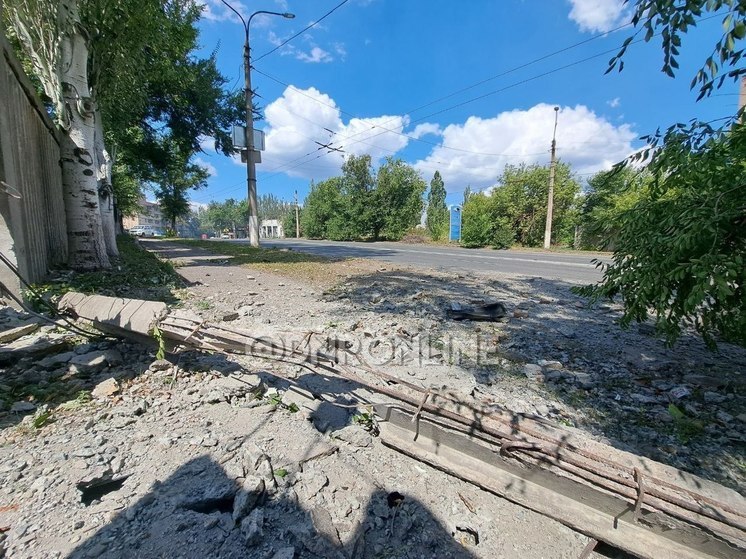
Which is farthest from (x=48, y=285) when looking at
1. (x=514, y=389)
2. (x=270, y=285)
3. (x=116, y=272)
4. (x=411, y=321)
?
(x=514, y=389)

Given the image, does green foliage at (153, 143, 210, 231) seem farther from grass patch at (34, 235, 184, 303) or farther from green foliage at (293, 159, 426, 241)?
grass patch at (34, 235, 184, 303)

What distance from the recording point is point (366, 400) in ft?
8.04

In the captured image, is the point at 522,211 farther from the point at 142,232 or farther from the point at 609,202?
the point at 142,232

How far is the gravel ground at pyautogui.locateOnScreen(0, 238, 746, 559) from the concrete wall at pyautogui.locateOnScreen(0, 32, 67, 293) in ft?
3.75

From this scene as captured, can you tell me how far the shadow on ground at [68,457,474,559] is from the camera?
4.67 feet

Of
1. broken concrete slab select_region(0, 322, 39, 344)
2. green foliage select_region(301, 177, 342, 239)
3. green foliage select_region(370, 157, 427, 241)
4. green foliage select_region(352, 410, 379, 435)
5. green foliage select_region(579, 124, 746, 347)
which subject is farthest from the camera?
green foliage select_region(301, 177, 342, 239)

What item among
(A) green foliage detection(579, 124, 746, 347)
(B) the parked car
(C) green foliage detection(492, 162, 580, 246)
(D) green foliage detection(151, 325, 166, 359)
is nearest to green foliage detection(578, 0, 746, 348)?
(A) green foliage detection(579, 124, 746, 347)

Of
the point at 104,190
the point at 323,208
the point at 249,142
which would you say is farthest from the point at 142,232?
the point at 104,190

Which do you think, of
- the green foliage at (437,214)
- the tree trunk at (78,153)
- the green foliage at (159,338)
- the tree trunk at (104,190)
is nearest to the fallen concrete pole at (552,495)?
the green foliage at (159,338)

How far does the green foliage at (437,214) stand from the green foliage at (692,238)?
91.8 feet

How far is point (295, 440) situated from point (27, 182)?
5821mm

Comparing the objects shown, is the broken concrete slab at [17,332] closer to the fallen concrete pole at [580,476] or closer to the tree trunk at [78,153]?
the fallen concrete pole at [580,476]

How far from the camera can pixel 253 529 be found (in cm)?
148

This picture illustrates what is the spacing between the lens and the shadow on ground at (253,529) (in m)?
1.42
